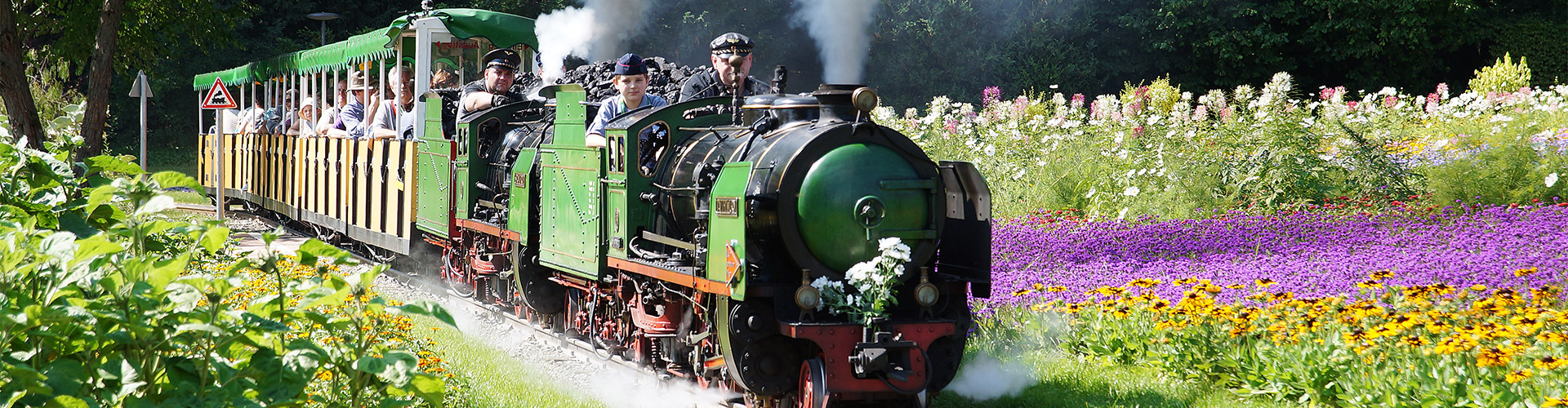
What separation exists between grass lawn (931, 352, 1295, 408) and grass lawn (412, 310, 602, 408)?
84.6 inches

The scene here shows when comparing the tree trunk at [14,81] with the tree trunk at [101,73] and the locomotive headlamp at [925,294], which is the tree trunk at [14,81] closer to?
the tree trunk at [101,73]

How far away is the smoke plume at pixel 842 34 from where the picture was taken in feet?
26.5

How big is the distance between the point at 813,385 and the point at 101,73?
1506 centimetres

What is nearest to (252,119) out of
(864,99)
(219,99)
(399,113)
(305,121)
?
(219,99)

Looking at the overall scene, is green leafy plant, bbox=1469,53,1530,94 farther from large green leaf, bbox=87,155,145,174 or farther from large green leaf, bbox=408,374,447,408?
large green leaf, bbox=408,374,447,408

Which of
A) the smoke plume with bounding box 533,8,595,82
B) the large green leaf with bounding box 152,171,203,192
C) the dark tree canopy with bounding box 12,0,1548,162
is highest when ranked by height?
the dark tree canopy with bounding box 12,0,1548,162

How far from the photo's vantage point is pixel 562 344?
8.91 m

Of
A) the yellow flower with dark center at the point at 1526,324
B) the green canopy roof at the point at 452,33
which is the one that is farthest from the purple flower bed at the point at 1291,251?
the green canopy roof at the point at 452,33

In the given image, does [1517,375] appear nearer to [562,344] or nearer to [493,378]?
[493,378]

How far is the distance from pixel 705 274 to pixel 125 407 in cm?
400

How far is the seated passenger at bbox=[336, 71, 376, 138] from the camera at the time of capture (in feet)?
43.7

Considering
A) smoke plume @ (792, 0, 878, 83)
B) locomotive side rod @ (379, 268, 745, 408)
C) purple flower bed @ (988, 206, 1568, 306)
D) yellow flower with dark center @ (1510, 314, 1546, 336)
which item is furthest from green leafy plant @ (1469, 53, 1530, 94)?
locomotive side rod @ (379, 268, 745, 408)

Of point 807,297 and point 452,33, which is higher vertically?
point 452,33

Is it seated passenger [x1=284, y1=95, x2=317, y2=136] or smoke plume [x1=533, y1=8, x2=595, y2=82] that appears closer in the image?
smoke plume [x1=533, y1=8, x2=595, y2=82]
